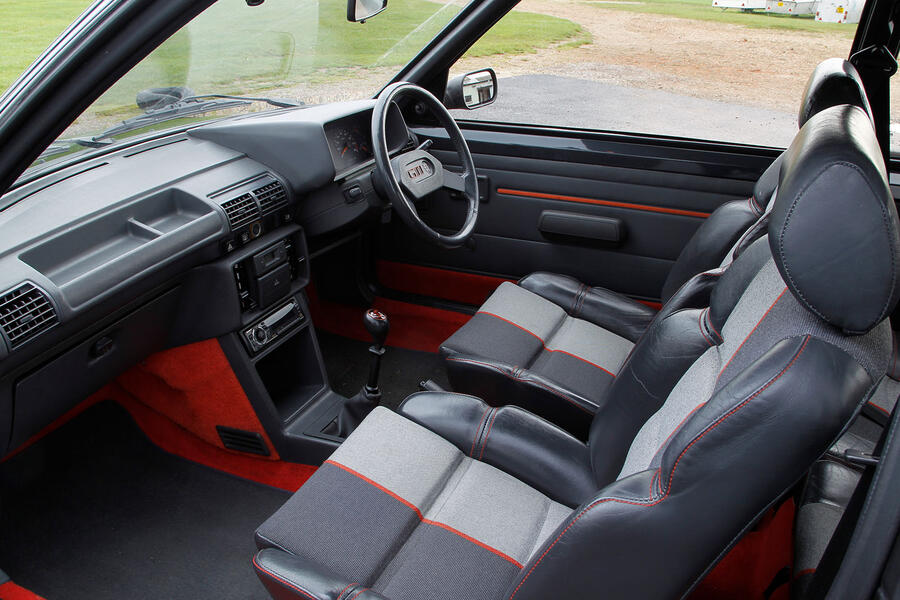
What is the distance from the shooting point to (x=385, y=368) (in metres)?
2.58

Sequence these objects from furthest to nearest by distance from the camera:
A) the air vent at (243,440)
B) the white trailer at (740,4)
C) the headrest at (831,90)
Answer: the white trailer at (740,4) < the air vent at (243,440) < the headrest at (831,90)

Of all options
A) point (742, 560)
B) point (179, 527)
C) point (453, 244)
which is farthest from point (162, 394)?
point (742, 560)

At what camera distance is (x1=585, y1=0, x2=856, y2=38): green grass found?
8.79ft

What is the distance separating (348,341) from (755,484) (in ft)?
7.05

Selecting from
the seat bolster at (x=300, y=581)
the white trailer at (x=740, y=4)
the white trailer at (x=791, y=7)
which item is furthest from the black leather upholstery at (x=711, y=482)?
the white trailer at (x=740, y=4)

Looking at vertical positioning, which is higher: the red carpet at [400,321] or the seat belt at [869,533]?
the seat belt at [869,533]

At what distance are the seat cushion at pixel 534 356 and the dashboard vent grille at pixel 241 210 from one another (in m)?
0.64

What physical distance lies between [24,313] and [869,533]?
1404 mm

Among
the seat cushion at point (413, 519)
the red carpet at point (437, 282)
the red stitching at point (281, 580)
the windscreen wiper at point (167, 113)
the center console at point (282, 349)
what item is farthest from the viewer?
the red carpet at point (437, 282)

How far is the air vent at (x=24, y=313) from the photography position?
3.87 ft

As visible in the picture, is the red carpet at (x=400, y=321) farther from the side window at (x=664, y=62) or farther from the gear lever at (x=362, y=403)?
the side window at (x=664, y=62)

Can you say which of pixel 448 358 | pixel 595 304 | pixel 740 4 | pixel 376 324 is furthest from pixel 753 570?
pixel 740 4

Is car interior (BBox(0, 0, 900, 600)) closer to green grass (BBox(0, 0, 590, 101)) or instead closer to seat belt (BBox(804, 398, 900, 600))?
seat belt (BBox(804, 398, 900, 600))

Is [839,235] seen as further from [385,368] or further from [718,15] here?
[718,15]
